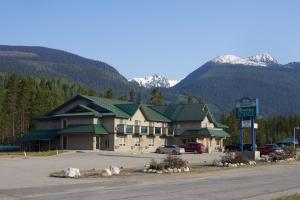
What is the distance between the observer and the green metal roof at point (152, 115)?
80312mm

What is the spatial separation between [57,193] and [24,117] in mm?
82346

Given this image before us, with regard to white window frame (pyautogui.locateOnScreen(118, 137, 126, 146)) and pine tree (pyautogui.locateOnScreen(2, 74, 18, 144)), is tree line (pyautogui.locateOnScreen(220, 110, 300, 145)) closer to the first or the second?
pine tree (pyautogui.locateOnScreen(2, 74, 18, 144))

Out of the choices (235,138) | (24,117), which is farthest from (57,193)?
(235,138)

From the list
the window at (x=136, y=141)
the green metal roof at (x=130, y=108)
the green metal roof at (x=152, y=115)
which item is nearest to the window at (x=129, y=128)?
the green metal roof at (x=130, y=108)

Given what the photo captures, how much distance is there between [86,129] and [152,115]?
16025mm

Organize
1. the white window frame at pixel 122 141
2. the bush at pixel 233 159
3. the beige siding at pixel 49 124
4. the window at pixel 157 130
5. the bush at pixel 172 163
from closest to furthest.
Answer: the bush at pixel 172 163 → the bush at pixel 233 159 → the white window frame at pixel 122 141 → the beige siding at pixel 49 124 → the window at pixel 157 130

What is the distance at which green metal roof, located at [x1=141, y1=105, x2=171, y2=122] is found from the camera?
263 ft

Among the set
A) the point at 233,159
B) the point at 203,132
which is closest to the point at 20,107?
the point at 203,132

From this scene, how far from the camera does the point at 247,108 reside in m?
49.5

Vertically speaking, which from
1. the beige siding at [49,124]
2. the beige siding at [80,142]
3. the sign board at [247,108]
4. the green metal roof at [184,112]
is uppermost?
the green metal roof at [184,112]

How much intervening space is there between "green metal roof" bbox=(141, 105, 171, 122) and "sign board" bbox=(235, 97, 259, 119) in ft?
101

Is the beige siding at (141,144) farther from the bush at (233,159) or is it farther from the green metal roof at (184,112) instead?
the bush at (233,159)

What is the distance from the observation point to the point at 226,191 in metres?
20.1

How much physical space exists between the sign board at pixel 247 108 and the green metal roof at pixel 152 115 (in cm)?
3080
